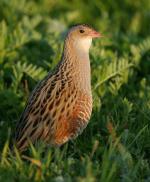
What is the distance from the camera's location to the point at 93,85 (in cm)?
730

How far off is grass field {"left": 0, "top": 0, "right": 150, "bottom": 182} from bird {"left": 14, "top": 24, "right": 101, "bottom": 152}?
15 centimetres

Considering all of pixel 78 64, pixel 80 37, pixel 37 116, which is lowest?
pixel 37 116

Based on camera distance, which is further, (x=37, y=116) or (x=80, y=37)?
(x=80, y=37)

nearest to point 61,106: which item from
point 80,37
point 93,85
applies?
point 80,37

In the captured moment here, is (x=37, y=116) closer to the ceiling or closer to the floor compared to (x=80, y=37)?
closer to the floor

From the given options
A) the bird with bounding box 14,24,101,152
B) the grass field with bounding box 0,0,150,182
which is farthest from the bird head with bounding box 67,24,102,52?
the grass field with bounding box 0,0,150,182

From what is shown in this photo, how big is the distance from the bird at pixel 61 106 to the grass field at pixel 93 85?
15 cm

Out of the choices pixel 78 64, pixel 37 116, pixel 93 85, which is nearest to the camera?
pixel 37 116

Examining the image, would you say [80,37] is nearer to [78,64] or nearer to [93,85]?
[78,64]

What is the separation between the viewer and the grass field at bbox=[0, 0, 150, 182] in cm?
511

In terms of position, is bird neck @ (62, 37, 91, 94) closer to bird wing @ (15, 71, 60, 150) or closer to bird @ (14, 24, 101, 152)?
bird @ (14, 24, 101, 152)

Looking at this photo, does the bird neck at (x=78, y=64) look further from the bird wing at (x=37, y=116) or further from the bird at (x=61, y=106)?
the bird wing at (x=37, y=116)

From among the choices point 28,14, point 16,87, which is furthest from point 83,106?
point 28,14

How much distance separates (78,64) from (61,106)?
1.58ft
